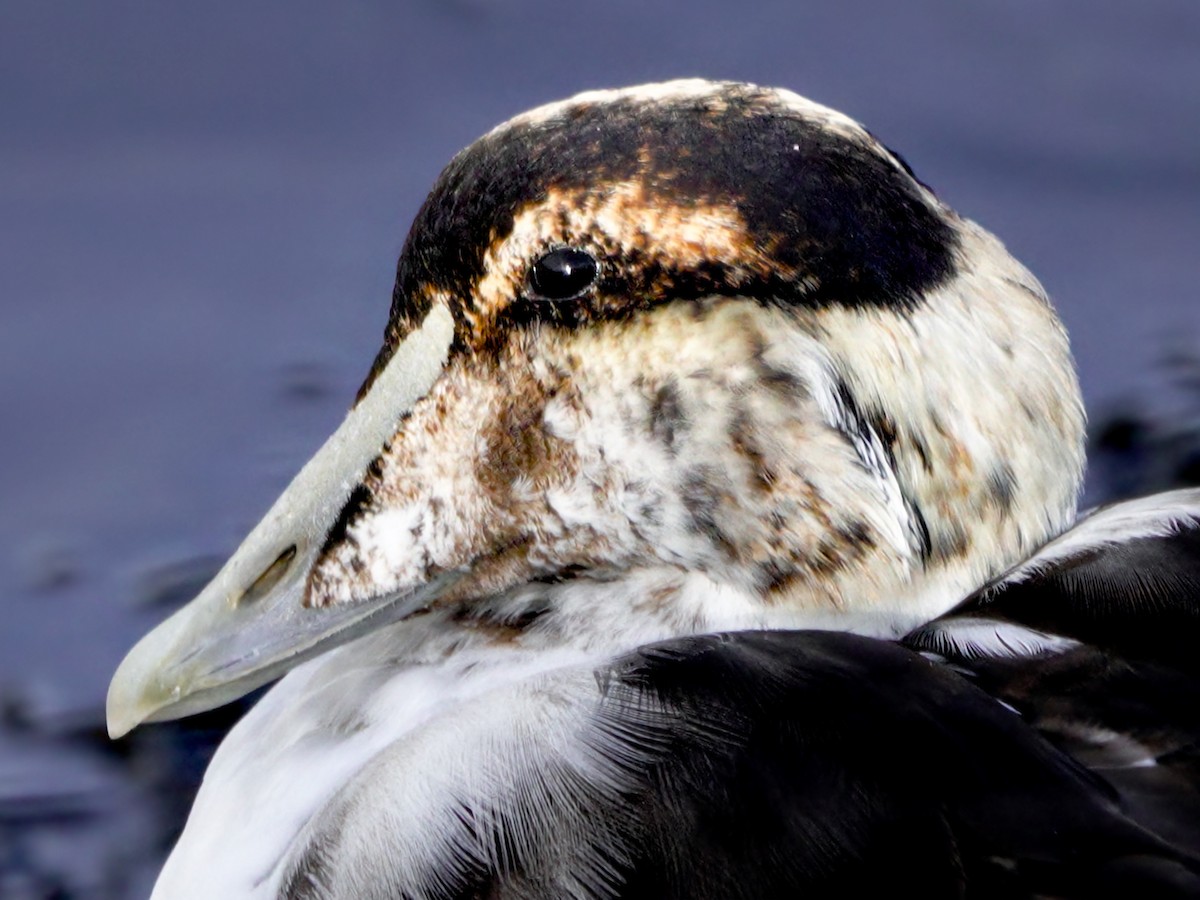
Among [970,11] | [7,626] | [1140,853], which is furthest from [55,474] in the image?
[1140,853]

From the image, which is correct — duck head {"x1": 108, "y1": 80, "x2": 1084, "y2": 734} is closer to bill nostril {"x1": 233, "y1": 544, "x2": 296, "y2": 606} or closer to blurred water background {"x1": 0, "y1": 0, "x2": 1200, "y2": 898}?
bill nostril {"x1": 233, "y1": 544, "x2": 296, "y2": 606}

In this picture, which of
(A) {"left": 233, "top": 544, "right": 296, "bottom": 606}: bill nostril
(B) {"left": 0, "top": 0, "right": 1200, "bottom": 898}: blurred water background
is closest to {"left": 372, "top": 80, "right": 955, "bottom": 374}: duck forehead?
(A) {"left": 233, "top": 544, "right": 296, "bottom": 606}: bill nostril

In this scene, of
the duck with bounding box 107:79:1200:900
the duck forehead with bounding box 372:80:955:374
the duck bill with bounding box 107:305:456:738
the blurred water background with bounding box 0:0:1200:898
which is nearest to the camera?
the duck with bounding box 107:79:1200:900

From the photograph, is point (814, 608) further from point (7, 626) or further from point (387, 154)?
point (387, 154)

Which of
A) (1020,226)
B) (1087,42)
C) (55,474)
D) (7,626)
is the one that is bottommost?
(7,626)

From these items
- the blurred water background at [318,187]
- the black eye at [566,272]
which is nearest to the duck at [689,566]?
the black eye at [566,272]

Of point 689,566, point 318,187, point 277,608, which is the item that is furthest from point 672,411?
point 318,187

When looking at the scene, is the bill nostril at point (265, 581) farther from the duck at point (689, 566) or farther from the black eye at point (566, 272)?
the black eye at point (566, 272)
